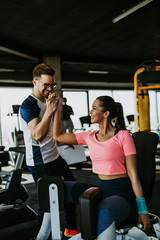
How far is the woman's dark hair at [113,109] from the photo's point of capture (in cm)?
152

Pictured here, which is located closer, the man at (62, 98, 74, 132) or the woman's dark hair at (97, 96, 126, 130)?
the woman's dark hair at (97, 96, 126, 130)

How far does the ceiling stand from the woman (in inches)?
139

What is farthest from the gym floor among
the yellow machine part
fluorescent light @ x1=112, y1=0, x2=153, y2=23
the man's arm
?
fluorescent light @ x1=112, y1=0, x2=153, y2=23

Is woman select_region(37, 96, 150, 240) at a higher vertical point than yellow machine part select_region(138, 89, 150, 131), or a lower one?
lower

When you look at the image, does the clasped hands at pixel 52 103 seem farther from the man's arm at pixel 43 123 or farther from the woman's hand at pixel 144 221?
the woman's hand at pixel 144 221

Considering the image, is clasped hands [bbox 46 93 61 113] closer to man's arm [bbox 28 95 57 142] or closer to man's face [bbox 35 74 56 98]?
man's arm [bbox 28 95 57 142]

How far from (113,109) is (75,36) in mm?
5265

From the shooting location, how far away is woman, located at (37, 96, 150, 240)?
1.14 m

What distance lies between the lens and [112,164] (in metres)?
1.40

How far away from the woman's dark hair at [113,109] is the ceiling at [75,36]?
349cm

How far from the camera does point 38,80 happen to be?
5.24ft

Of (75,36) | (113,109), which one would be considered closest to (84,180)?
(113,109)

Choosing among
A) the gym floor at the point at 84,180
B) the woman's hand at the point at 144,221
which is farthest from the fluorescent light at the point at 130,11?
the woman's hand at the point at 144,221

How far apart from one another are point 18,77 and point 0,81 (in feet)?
2.15
